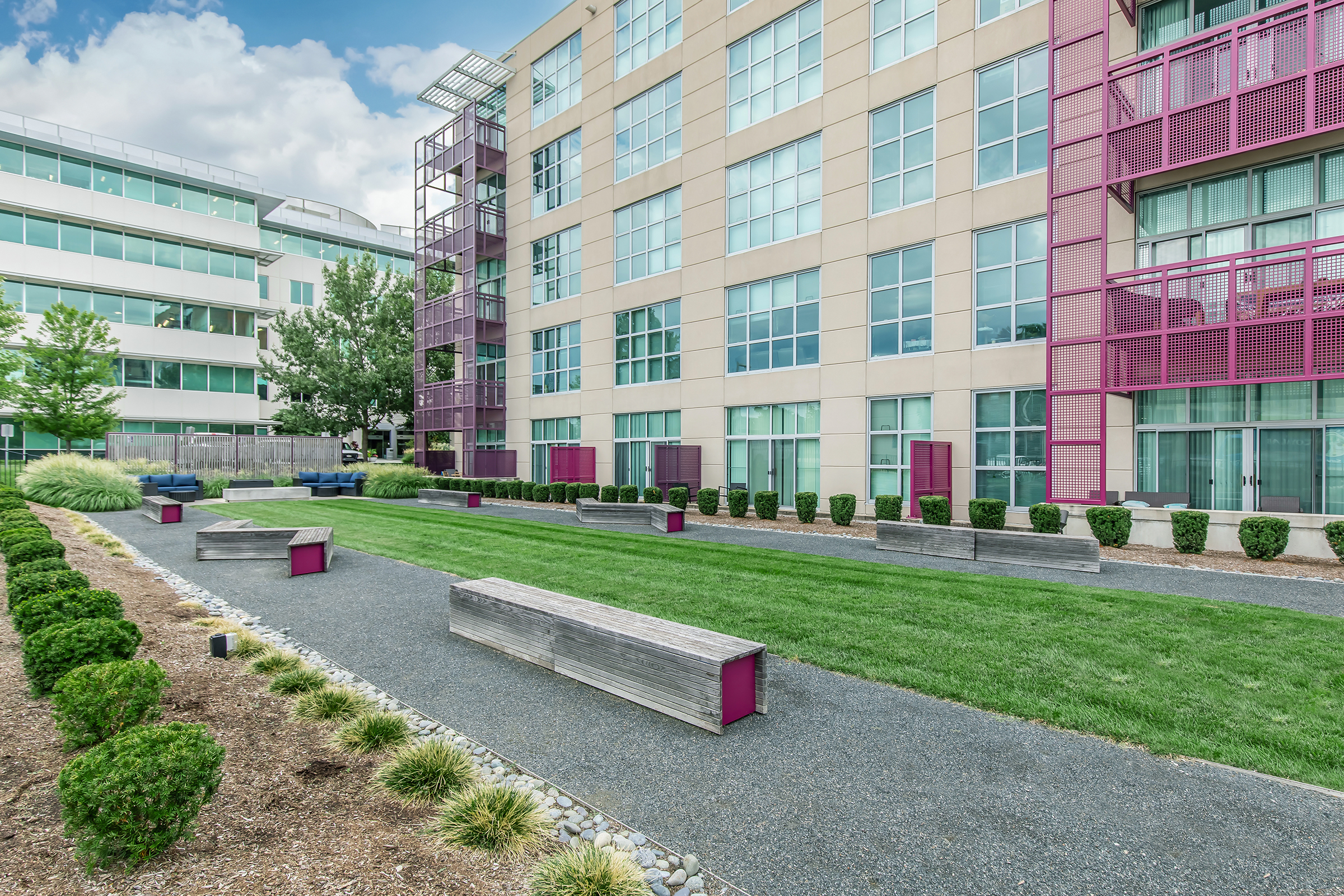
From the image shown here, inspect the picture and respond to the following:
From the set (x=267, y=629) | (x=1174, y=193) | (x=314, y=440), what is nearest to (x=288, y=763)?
(x=267, y=629)

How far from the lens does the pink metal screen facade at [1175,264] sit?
11.2 m

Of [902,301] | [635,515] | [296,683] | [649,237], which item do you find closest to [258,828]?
[296,683]

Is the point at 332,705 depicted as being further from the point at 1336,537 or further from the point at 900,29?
the point at 900,29

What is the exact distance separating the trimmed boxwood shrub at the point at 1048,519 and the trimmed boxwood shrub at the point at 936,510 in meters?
1.73

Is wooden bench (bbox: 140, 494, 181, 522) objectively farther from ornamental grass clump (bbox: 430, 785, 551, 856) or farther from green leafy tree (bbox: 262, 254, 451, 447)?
green leafy tree (bbox: 262, 254, 451, 447)

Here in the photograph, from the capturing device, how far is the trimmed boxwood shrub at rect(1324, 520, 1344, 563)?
977 cm

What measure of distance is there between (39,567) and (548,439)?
72.7 ft

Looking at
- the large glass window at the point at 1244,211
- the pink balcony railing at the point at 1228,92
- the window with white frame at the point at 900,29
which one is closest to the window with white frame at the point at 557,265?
the window with white frame at the point at 900,29

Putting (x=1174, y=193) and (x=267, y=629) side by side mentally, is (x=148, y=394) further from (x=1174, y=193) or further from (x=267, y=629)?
(x=1174, y=193)

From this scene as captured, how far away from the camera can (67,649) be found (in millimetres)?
4230

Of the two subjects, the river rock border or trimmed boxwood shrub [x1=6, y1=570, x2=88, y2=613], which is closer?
the river rock border

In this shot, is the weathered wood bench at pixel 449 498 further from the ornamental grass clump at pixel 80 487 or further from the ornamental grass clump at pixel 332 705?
the ornamental grass clump at pixel 332 705

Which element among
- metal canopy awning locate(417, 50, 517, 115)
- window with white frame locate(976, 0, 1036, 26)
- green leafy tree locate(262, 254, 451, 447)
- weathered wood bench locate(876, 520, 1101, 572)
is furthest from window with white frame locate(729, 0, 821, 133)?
green leafy tree locate(262, 254, 451, 447)

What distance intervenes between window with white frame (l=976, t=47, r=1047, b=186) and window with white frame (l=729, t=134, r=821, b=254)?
14.6ft
